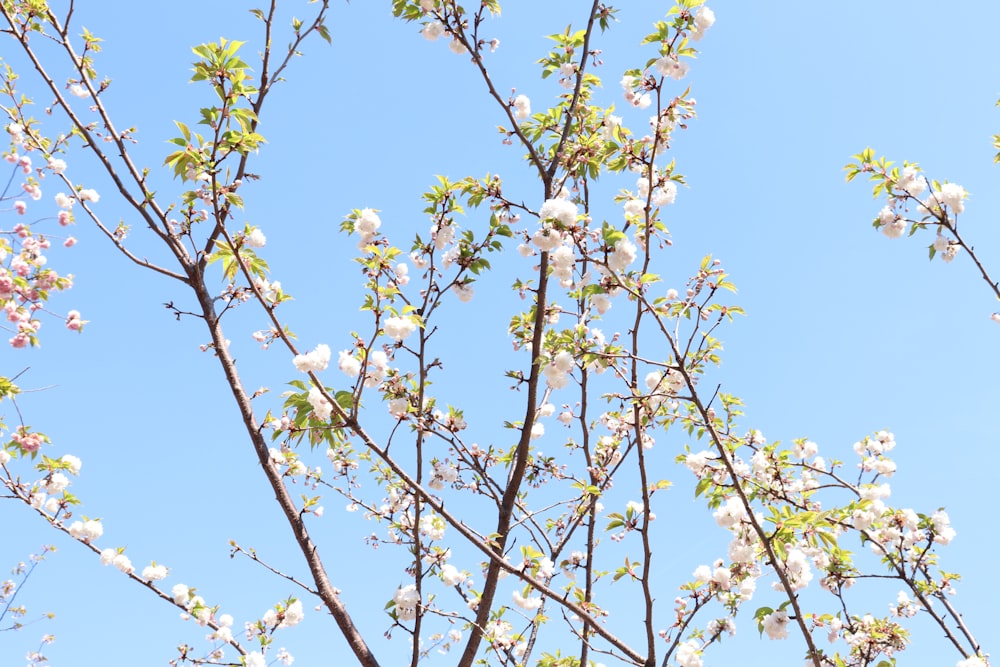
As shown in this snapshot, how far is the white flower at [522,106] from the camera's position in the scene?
496cm

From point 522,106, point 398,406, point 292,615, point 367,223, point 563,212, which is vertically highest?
point 522,106

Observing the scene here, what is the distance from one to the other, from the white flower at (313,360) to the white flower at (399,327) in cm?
37

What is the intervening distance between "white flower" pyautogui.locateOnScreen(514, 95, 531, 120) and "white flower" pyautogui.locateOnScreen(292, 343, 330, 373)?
89.9 inches

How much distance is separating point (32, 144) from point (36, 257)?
1131 millimetres

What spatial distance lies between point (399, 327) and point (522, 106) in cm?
199

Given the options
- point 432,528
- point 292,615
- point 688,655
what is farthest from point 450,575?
point 688,655

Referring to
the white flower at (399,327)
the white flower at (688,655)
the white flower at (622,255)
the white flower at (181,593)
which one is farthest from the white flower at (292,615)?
the white flower at (622,255)

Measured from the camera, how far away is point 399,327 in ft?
13.3

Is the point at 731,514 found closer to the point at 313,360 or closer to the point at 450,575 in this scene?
the point at 450,575

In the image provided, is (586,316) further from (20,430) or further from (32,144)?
(32,144)

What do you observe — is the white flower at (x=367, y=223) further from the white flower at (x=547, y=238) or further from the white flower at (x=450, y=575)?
the white flower at (x=450, y=575)

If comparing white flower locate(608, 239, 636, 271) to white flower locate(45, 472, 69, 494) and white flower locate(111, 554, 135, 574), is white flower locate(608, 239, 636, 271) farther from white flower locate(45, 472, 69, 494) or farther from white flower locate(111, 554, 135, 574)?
white flower locate(45, 472, 69, 494)

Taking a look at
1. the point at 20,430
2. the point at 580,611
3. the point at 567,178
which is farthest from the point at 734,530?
the point at 20,430

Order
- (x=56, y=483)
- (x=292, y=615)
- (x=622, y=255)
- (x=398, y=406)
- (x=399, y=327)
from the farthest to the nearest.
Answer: (x=56, y=483), (x=292, y=615), (x=398, y=406), (x=399, y=327), (x=622, y=255)
